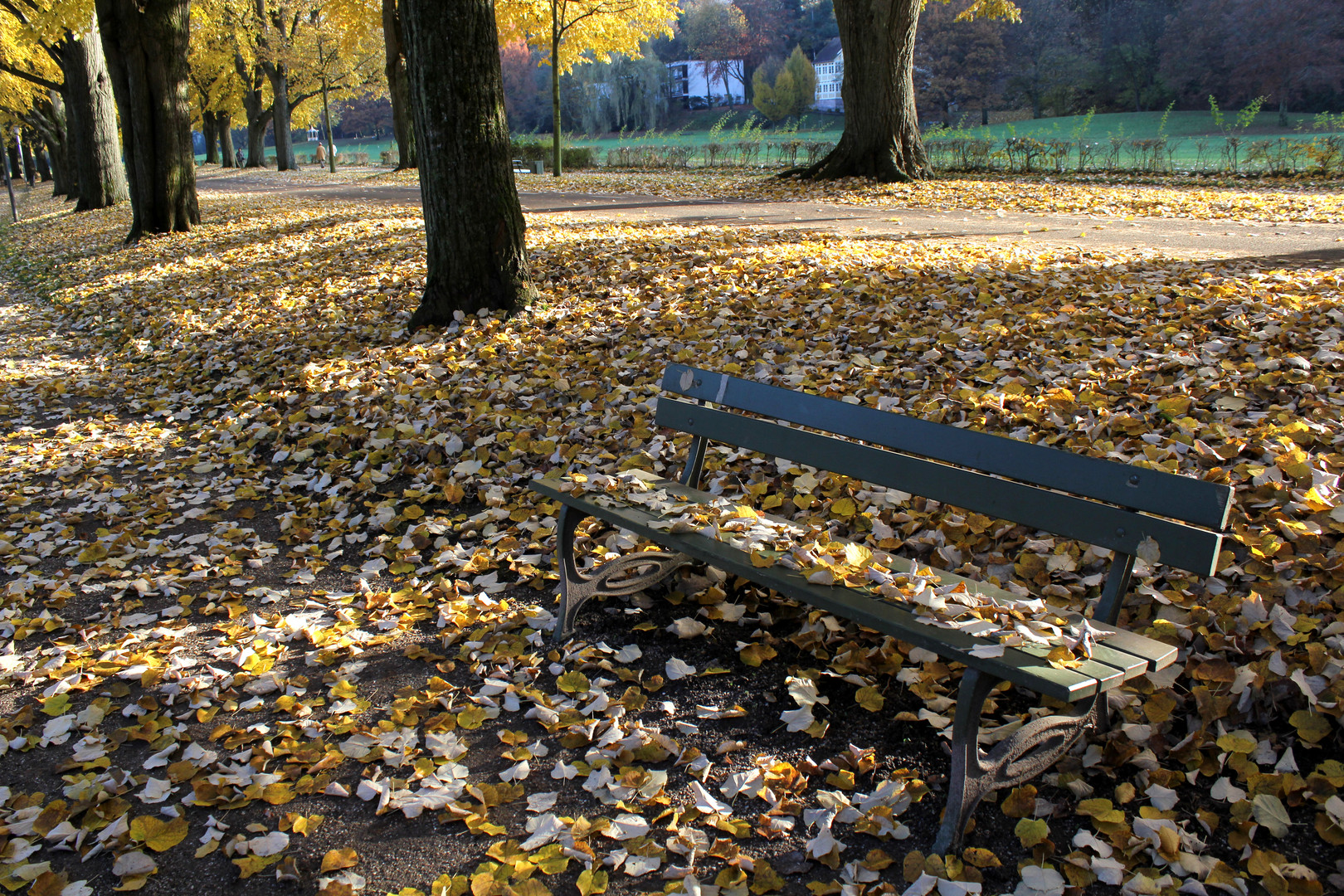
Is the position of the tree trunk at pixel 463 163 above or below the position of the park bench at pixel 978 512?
above

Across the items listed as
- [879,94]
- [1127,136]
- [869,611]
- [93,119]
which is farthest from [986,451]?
[1127,136]

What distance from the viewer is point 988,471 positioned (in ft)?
9.12

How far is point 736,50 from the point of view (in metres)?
71.1

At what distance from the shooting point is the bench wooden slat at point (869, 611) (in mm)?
2033

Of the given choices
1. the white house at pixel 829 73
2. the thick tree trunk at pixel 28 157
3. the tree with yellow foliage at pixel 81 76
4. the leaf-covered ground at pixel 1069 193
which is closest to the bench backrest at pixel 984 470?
the leaf-covered ground at pixel 1069 193

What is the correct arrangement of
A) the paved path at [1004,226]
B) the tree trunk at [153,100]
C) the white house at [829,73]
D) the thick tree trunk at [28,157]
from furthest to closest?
the white house at [829,73] < the thick tree trunk at [28,157] < the tree trunk at [153,100] < the paved path at [1004,226]

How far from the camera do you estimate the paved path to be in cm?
725

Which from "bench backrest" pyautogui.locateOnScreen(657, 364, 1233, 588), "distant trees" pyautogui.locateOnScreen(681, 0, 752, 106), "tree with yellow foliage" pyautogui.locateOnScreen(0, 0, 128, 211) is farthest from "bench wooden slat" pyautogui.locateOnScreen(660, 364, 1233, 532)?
"distant trees" pyautogui.locateOnScreen(681, 0, 752, 106)

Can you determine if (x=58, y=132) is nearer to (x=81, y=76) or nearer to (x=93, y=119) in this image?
(x=93, y=119)

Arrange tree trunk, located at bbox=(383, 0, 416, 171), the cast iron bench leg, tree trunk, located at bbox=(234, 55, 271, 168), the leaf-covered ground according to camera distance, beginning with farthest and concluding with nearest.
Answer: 1. tree trunk, located at bbox=(234, 55, 271, 168)
2. tree trunk, located at bbox=(383, 0, 416, 171)
3. the leaf-covered ground
4. the cast iron bench leg

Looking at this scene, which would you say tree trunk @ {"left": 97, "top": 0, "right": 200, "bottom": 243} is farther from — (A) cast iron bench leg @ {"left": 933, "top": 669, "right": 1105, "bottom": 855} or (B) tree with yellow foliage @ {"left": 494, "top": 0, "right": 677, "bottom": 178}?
(A) cast iron bench leg @ {"left": 933, "top": 669, "right": 1105, "bottom": 855}

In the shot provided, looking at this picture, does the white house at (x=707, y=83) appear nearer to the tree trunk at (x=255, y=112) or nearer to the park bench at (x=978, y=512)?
the tree trunk at (x=255, y=112)

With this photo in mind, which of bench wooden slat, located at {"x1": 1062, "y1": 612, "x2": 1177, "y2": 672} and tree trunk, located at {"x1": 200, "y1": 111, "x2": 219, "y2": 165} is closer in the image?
bench wooden slat, located at {"x1": 1062, "y1": 612, "x2": 1177, "y2": 672}

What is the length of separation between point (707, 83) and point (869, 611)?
3151 inches
